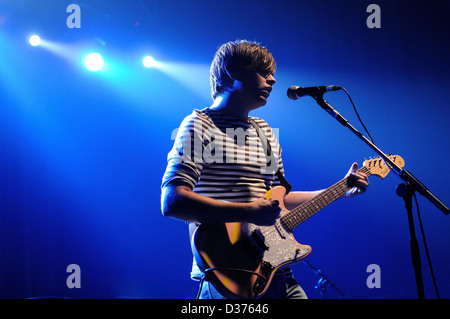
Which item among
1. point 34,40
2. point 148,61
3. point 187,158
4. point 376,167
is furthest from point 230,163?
point 34,40

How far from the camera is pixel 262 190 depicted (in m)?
2.06

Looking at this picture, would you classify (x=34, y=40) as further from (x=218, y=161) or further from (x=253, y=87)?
(x=218, y=161)

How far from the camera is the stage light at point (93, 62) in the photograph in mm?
4820

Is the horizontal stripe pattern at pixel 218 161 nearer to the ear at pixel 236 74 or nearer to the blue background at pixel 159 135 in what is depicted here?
the ear at pixel 236 74

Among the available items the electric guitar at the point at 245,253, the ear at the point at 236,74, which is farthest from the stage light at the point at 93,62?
the electric guitar at the point at 245,253

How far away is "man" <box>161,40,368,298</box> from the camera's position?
1771 millimetres

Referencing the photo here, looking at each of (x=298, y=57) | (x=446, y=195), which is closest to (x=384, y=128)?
(x=446, y=195)

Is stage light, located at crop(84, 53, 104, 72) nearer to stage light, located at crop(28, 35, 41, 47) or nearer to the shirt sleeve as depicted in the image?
stage light, located at crop(28, 35, 41, 47)

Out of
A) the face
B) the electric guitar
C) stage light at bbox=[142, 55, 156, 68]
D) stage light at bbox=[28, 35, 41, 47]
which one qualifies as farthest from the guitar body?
stage light at bbox=[28, 35, 41, 47]

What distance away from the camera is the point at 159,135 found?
16.2 feet

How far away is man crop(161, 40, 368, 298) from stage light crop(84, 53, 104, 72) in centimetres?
302

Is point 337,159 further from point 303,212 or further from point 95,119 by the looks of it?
point 95,119

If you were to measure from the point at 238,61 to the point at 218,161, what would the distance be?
2.28 feet

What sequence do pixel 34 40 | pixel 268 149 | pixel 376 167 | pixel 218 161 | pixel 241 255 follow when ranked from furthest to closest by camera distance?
pixel 34 40
pixel 376 167
pixel 268 149
pixel 218 161
pixel 241 255
